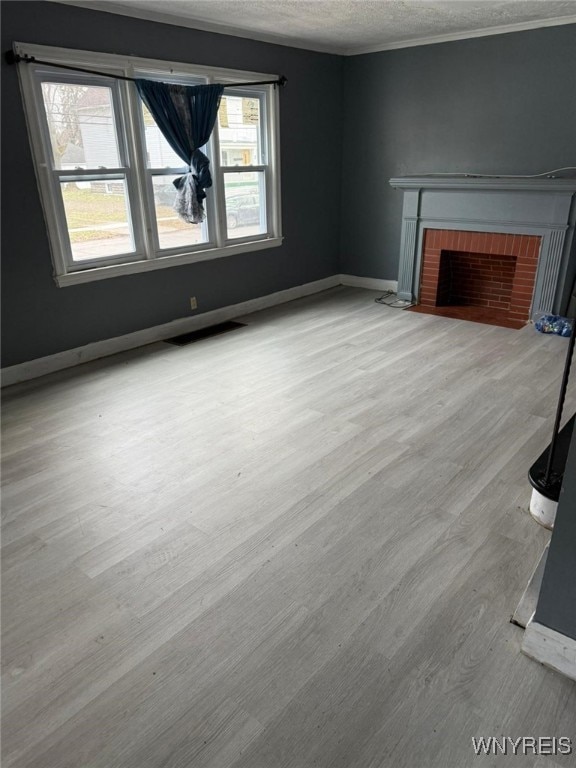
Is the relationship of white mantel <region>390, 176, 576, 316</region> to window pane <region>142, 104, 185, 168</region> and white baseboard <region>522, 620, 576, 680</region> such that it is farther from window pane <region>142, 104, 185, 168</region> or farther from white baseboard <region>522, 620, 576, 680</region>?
white baseboard <region>522, 620, 576, 680</region>


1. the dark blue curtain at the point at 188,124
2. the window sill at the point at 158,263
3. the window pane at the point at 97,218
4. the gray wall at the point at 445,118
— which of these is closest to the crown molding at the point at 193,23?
the dark blue curtain at the point at 188,124

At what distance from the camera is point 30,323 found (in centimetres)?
380

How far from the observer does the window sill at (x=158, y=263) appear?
394cm

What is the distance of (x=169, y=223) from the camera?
4.52 meters

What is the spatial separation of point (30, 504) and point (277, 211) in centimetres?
390

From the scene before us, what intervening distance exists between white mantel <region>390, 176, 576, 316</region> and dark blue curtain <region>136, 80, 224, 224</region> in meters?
1.98

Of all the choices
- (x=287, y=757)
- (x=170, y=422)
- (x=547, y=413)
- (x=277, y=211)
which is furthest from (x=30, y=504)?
(x=277, y=211)

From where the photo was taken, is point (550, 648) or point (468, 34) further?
point (468, 34)

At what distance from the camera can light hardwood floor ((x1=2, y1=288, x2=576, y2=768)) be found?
4.87 feet

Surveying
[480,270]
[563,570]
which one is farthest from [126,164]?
[563,570]

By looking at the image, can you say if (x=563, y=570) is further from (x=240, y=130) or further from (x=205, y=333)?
(x=240, y=130)

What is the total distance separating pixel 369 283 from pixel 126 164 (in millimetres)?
3157

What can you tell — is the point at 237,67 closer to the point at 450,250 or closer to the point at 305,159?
the point at 305,159

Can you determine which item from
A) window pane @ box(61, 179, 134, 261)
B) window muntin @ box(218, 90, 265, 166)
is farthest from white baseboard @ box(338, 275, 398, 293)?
window pane @ box(61, 179, 134, 261)
